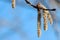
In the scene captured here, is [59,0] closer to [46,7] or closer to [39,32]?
[46,7]

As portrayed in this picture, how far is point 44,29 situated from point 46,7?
0.87ft

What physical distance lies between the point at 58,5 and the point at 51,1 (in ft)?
0.36

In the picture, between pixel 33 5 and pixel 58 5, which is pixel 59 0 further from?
pixel 33 5

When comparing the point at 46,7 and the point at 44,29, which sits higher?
the point at 46,7

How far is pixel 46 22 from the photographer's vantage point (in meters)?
3.70

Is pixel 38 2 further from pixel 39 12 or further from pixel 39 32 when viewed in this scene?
pixel 39 32

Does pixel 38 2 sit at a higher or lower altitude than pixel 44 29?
higher

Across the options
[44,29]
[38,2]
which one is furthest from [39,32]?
[38,2]

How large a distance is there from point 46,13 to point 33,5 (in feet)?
0.63

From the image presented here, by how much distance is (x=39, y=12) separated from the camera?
3.69 meters

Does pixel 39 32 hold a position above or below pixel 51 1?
below

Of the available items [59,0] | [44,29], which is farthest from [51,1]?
[44,29]

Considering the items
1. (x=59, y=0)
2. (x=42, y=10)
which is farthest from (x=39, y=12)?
(x=59, y=0)

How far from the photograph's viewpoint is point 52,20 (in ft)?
12.4
